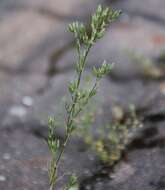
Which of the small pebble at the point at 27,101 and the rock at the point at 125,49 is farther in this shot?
the rock at the point at 125,49

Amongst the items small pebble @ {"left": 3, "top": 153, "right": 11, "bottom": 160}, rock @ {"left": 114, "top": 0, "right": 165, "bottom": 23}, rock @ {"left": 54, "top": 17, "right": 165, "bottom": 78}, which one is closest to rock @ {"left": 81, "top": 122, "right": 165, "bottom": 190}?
small pebble @ {"left": 3, "top": 153, "right": 11, "bottom": 160}

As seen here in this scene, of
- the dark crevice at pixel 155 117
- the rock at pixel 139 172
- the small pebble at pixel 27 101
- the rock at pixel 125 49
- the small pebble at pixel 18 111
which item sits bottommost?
the rock at pixel 139 172

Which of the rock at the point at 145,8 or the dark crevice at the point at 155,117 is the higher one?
the rock at the point at 145,8

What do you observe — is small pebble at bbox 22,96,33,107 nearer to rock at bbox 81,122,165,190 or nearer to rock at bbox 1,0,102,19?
rock at bbox 81,122,165,190

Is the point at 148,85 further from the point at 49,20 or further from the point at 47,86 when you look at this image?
the point at 49,20

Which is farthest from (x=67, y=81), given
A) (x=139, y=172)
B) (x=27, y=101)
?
(x=139, y=172)

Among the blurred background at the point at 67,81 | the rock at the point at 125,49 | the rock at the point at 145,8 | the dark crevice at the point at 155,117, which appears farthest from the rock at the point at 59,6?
the dark crevice at the point at 155,117

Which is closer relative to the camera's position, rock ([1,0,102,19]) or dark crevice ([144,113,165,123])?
dark crevice ([144,113,165,123])

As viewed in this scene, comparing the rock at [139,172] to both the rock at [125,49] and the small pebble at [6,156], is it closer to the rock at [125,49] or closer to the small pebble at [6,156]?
the small pebble at [6,156]

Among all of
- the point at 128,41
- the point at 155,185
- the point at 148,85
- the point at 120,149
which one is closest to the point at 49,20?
the point at 128,41
